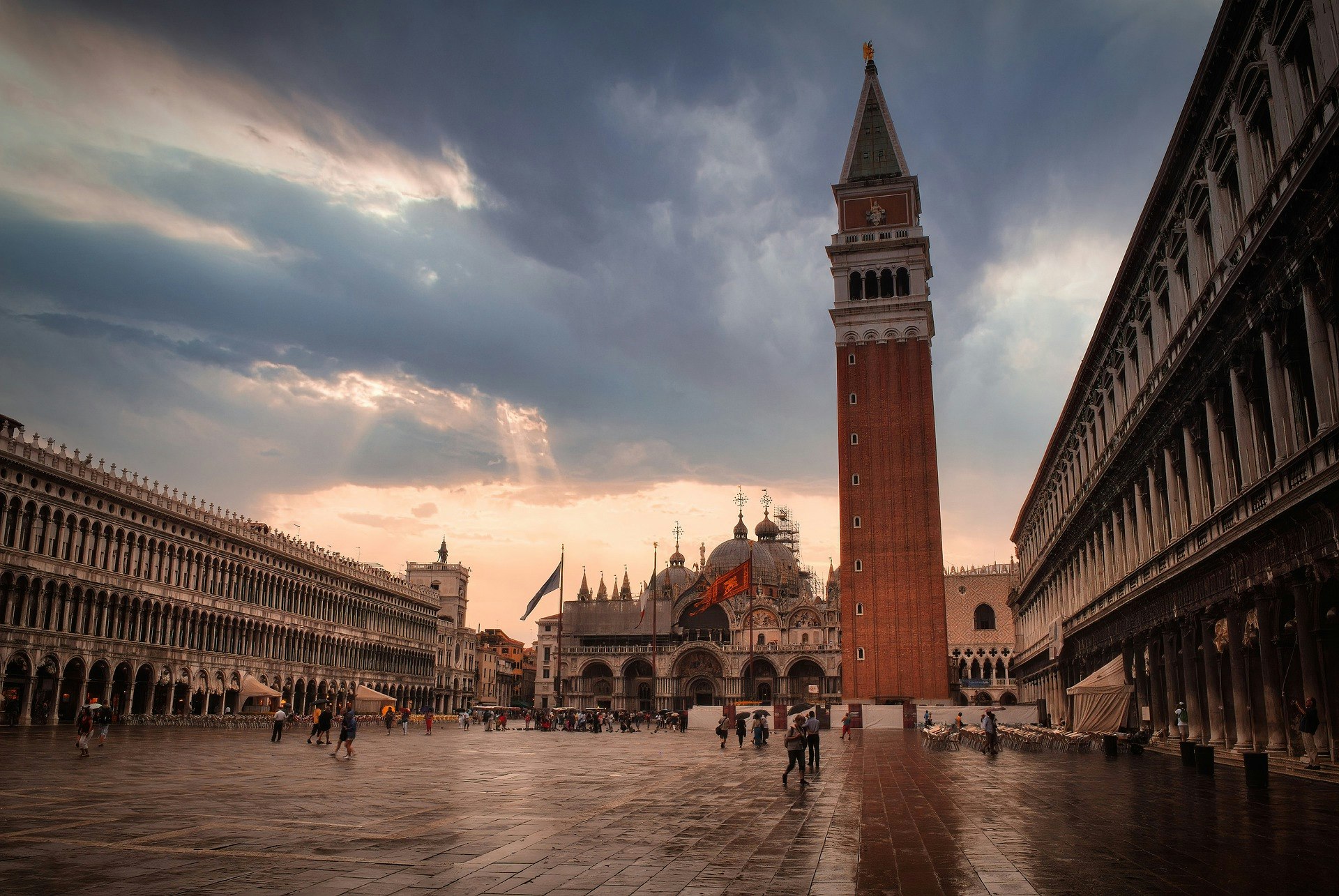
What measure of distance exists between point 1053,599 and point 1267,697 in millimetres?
34445

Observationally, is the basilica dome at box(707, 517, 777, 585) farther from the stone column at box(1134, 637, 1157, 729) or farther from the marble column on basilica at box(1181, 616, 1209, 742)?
the marble column on basilica at box(1181, 616, 1209, 742)

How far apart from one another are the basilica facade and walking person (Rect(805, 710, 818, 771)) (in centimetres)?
6149

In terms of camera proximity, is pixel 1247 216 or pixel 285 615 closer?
pixel 1247 216

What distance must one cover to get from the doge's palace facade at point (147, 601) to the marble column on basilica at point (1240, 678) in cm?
4516

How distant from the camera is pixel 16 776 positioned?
18938 mm

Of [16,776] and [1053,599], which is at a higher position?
[1053,599]

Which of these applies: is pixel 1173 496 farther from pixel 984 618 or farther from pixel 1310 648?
pixel 984 618

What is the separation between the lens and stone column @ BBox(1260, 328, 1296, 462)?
18656 mm

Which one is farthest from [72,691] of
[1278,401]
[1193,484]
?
[1278,401]

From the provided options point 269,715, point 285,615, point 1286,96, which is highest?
point 1286,96

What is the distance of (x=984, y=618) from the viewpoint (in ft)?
311

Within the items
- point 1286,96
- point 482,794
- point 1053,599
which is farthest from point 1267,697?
point 1053,599

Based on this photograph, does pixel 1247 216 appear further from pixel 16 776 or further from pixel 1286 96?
pixel 16 776

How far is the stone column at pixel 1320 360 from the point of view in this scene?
16.8 metres
